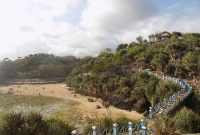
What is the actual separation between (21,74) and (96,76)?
32892 mm

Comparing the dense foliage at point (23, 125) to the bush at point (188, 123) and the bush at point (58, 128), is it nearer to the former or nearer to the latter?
the bush at point (58, 128)

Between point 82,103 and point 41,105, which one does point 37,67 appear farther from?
point 82,103

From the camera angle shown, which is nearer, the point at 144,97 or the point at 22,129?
the point at 22,129

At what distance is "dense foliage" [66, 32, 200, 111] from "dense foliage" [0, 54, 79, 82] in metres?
17.5

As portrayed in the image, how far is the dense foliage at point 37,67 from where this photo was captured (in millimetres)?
81188

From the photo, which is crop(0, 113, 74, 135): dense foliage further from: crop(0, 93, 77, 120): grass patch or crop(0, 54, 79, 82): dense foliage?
crop(0, 54, 79, 82): dense foliage

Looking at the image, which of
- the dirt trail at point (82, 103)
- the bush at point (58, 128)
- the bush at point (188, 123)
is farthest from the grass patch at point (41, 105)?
the bush at point (188, 123)

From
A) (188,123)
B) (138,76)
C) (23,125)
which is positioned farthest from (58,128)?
(138,76)

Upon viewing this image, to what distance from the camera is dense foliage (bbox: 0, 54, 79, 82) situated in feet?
266

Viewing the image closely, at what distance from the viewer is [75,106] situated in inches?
1690

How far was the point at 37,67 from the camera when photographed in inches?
3403

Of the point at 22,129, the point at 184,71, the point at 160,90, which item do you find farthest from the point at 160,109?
the point at 184,71

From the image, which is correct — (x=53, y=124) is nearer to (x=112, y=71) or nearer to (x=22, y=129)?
(x=22, y=129)

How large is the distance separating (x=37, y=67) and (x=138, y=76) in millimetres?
45040
